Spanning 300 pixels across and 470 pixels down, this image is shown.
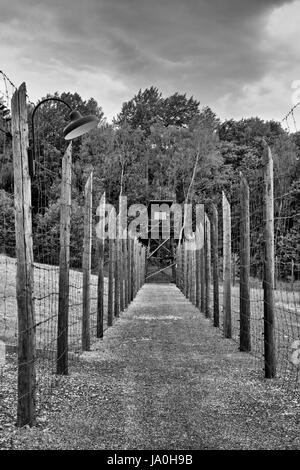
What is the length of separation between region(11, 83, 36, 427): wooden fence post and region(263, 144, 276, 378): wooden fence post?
3.53 metres

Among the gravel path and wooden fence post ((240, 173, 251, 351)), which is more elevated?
wooden fence post ((240, 173, 251, 351))

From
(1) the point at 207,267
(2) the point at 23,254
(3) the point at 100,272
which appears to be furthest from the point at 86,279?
(1) the point at 207,267

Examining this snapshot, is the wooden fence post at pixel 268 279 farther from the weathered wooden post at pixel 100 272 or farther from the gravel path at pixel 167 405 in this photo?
the weathered wooden post at pixel 100 272

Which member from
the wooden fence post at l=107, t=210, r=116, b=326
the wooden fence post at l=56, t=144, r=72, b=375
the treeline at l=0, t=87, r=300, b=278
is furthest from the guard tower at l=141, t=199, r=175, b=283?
the wooden fence post at l=56, t=144, r=72, b=375

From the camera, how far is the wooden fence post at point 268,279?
7074 mm

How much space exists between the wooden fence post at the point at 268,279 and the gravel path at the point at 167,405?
34cm

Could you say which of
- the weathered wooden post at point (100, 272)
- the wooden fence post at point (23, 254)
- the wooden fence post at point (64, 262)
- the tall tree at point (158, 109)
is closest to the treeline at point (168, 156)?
the tall tree at point (158, 109)

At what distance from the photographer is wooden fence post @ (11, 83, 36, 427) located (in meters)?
4.84

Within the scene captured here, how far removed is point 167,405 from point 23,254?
92.9 inches

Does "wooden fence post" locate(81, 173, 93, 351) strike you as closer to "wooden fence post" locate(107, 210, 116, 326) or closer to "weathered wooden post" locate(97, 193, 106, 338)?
"weathered wooden post" locate(97, 193, 106, 338)

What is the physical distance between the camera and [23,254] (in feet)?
15.9
